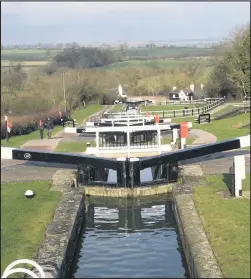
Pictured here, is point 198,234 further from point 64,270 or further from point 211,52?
point 211,52

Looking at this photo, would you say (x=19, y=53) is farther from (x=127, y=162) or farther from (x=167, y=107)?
(x=167, y=107)

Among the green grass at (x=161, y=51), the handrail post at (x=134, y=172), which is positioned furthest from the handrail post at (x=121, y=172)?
the green grass at (x=161, y=51)

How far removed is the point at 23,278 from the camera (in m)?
8.65

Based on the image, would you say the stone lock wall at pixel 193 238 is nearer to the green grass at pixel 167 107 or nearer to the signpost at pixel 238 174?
the signpost at pixel 238 174

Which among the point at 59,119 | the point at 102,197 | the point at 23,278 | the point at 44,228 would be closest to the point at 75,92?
the point at 59,119

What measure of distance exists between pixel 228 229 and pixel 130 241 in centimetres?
341

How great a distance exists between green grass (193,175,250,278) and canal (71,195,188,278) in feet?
3.17

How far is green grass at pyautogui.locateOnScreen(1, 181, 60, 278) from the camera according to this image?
32.7ft

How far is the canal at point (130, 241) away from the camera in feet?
35.9

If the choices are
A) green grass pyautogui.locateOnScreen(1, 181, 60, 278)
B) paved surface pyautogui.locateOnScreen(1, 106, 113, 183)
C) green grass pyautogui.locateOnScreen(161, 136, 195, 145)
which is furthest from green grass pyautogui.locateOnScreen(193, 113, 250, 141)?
green grass pyautogui.locateOnScreen(1, 181, 60, 278)

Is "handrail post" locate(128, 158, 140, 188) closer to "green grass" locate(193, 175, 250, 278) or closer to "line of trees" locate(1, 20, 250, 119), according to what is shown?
"green grass" locate(193, 175, 250, 278)

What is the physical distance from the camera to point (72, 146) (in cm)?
2497

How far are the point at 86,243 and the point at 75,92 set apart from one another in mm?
17419

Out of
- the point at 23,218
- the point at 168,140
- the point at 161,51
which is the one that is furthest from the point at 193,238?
the point at 161,51
